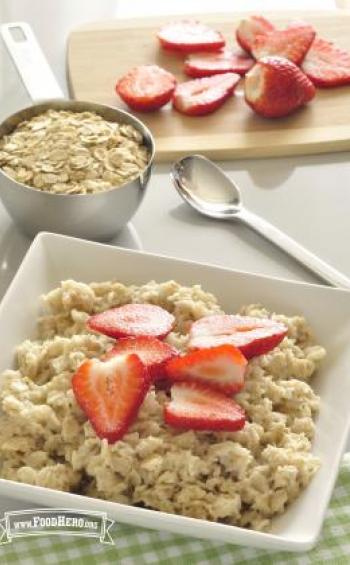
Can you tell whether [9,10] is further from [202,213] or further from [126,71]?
[202,213]

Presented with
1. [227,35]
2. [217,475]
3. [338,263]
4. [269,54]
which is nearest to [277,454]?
[217,475]

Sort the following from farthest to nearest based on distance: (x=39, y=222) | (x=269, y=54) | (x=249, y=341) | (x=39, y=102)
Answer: (x=269, y=54), (x=39, y=102), (x=39, y=222), (x=249, y=341)

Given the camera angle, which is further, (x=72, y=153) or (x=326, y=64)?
(x=326, y=64)

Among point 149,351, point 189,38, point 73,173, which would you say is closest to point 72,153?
point 73,173

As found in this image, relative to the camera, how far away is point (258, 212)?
154cm

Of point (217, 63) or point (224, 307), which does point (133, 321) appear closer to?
point (224, 307)

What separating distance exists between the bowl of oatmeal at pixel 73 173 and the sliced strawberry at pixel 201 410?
383mm

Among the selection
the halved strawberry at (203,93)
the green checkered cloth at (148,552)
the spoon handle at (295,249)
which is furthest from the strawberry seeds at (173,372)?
the halved strawberry at (203,93)

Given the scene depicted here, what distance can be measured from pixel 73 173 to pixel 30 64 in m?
0.29

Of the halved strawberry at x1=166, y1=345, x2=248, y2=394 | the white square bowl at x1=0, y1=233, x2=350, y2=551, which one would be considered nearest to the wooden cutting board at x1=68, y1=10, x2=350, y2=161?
the white square bowl at x1=0, y1=233, x2=350, y2=551

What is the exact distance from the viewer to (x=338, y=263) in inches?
56.7

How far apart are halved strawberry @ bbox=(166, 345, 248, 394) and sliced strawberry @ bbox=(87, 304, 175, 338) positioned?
74mm

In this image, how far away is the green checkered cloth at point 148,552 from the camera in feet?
3.36

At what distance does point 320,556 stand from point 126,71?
0.98m
